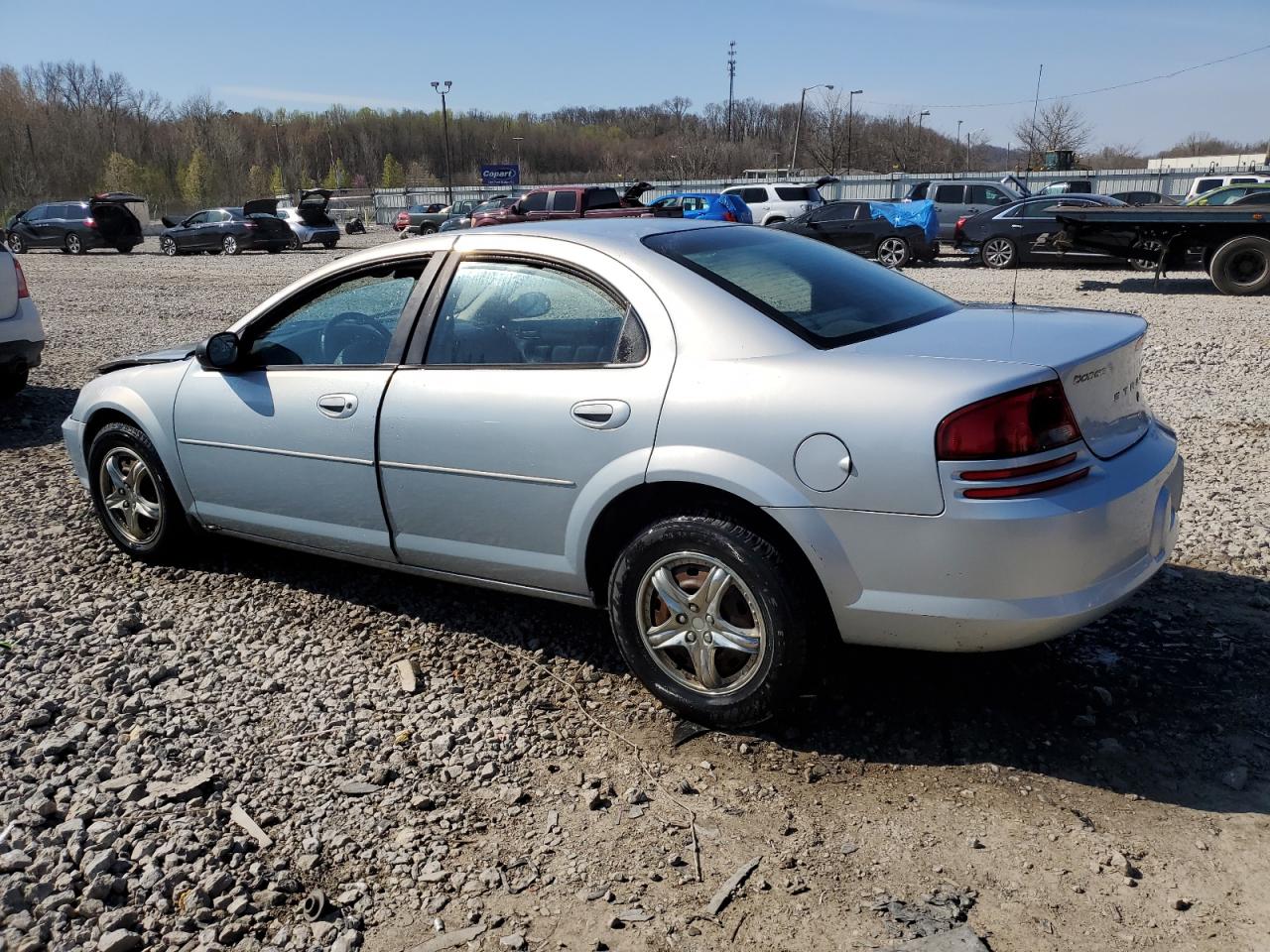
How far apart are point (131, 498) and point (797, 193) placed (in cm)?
2552

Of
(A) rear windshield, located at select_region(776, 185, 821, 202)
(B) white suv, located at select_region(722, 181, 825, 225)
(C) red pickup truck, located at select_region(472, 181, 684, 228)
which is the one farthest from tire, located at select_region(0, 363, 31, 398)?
(A) rear windshield, located at select_region(776, 185, 821, 202)

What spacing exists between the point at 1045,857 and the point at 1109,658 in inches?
48.0

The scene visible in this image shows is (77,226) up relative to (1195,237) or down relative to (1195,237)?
down

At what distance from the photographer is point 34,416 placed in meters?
7.96

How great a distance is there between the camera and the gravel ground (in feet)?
7.95

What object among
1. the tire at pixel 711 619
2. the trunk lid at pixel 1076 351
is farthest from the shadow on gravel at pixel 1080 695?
the trunk lid at pixel 1076 351

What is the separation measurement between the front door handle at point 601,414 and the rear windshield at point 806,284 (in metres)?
0.52

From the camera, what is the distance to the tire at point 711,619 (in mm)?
2949

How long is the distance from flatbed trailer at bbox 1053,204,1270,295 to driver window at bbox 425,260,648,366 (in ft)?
43.8

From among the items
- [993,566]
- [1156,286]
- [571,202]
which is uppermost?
[571,202]

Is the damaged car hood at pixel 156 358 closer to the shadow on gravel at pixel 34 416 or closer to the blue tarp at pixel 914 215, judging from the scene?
the shadow on gravel at pixel 34 416

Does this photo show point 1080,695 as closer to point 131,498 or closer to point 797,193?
point 131,498

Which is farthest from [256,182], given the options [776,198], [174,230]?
[776,198]

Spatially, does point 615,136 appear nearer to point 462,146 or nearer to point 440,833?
point 462,146
